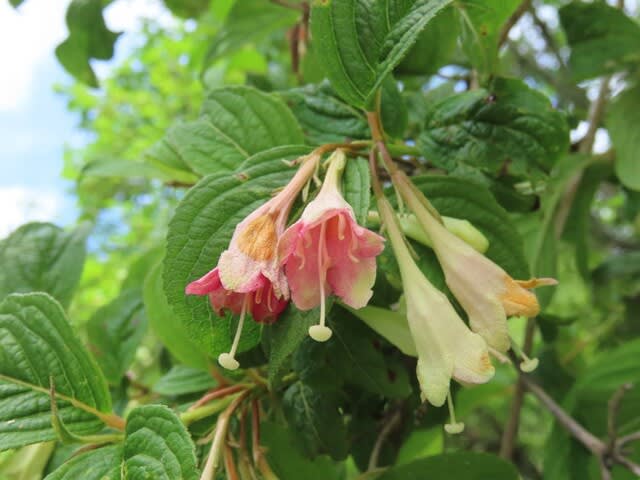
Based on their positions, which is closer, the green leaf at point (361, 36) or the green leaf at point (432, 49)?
the green leaf at point (361, 36)

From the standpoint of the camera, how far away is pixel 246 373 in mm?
729

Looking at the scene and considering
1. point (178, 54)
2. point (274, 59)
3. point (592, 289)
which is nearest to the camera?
point (592, 289)

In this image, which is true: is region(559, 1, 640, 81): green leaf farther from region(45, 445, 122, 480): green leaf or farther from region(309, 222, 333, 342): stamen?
region(45, 445, 122, 480): green leaf

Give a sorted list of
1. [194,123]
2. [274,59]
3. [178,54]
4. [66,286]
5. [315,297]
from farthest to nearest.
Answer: [178,54]
[274,59]
[66,286]
[194,123]
[315,297]

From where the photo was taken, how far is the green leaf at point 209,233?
0.55 metres

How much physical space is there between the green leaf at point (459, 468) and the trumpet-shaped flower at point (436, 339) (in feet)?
0.76

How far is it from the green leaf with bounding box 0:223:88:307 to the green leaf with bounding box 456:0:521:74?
59 cm

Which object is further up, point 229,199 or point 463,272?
point 229,199

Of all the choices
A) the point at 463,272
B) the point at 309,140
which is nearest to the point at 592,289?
the point at 309,140

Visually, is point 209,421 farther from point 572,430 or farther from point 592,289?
point 592,289

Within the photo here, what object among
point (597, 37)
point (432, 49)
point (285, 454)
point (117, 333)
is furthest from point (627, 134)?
point (117, 333)

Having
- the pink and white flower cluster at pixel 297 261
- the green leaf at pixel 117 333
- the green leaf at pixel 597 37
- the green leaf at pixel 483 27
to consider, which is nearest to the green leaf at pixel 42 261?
the green leaf at pixel 117 333

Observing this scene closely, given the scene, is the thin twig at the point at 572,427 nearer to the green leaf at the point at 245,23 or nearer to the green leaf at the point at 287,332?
the green leaf at the point at 287,332

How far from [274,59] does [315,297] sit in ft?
5.78
